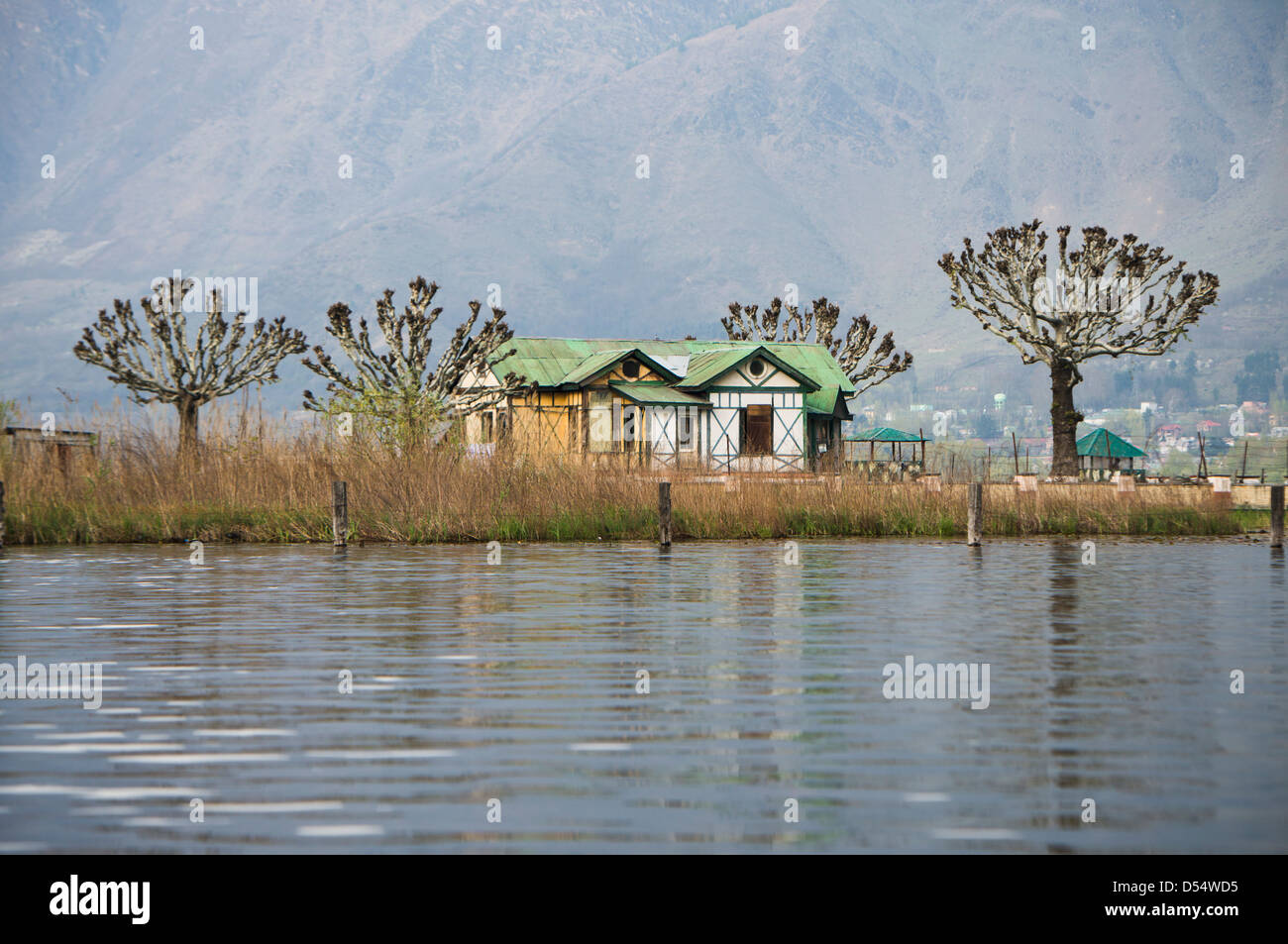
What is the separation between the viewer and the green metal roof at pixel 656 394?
2643 inches

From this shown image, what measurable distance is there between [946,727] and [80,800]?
612 cm

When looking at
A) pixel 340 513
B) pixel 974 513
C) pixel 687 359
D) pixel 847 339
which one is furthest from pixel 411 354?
pixel 847 339

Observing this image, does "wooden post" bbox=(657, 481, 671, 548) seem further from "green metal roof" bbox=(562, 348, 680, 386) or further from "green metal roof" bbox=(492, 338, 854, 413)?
"green metal roof" bbox=(562, 348, 680, 386)

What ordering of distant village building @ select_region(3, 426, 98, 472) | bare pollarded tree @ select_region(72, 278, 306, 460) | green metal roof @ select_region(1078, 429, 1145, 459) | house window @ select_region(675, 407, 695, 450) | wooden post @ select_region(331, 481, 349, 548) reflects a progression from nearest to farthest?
1. wooden post @ select_region(331, 481, 349, 548)
2. distant village building @ select_region(3, 426, 98, 472)
3. bare pollarded tree @ select_region(72, 278, 306, 460)
4. house window @ select_region(675, 407, 695, 450)
5. green metal roof @ select_region(1078, 429, 1145, 459)

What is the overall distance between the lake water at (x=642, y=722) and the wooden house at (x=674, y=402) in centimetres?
4376

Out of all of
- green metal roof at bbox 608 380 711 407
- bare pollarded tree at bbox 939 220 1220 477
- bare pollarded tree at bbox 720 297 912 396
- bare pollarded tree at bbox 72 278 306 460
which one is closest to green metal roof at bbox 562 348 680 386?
green metal roof at bbox 608 380 711 407

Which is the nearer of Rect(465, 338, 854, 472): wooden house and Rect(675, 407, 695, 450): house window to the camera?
Rect(465, 338, 854, 472): wooden house

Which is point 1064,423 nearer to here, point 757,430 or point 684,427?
point 757,430

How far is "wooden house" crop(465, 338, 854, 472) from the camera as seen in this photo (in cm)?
6750

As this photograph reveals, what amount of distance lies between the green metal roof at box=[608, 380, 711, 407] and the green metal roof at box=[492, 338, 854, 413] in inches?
30.6

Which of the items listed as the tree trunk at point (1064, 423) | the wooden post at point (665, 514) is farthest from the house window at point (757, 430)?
the wooden post at point (665, 514)

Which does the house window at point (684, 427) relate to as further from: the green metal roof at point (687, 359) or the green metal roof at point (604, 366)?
the green metal roof at point (604, 366)

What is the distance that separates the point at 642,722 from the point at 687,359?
62113 millimetres
